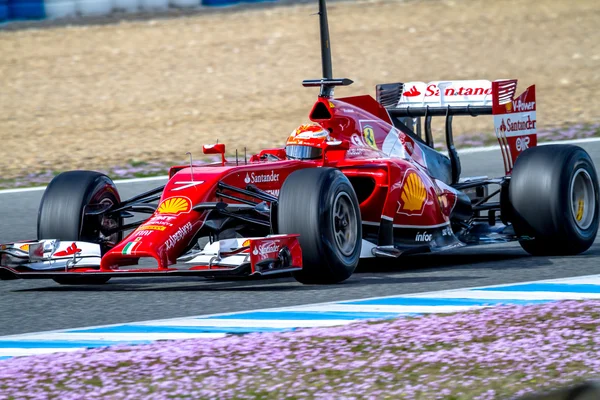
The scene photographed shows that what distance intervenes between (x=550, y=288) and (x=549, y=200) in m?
1.42

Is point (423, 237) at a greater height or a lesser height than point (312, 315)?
greater

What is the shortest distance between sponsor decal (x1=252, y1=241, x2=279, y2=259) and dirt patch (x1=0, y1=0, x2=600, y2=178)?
846 cm

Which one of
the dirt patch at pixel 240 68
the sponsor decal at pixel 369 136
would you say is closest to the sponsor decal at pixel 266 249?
the sponsor decal at pixel 369 136

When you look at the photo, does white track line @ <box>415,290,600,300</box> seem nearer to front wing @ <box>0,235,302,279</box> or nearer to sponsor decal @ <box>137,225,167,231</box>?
front wing @ <box>0,235,302,279</box>

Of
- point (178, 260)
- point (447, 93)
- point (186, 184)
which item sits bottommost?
point (178, 260)

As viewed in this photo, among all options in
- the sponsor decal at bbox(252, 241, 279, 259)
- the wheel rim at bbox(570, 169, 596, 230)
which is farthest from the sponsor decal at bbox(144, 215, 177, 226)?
the wheel rim at bbox(570, 169, 596, 230)

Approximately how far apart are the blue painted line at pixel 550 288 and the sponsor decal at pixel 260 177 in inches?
64.9

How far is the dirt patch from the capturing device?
17.9 m

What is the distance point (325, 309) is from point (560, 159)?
2615mm

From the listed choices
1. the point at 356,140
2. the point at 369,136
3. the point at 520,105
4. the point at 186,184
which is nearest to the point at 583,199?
the point at 520,105

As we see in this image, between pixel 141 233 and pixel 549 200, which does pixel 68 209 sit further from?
pixel 549 200

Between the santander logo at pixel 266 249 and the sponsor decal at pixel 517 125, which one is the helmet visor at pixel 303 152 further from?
the sponsor decal at pixel 517 125

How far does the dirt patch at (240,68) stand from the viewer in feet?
58.7

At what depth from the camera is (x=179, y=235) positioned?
7.19 meters
